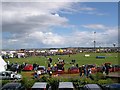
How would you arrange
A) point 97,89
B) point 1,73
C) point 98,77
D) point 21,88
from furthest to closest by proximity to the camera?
point 1,73 < point 98,77 < point 21,88 < point 97,89

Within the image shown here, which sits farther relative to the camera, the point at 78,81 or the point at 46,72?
the point at 46,72

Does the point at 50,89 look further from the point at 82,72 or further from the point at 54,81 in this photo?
the point at 82,72

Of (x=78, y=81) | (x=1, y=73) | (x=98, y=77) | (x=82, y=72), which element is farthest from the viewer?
(x=82, y=72)

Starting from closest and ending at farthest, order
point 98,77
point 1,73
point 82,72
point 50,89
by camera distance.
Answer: point 50,89
point 98,77
point 1,73
point 82,72

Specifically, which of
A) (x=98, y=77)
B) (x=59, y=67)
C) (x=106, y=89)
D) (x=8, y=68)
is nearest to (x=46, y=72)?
(x=59, y=67)

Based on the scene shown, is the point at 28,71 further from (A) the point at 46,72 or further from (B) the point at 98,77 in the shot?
(B) the point at 98,77

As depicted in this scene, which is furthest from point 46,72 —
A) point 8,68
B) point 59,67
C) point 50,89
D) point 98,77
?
point 50,89

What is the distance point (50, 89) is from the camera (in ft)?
64.8

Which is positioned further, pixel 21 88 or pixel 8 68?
pixel 8 68

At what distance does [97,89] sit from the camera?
53.9ft

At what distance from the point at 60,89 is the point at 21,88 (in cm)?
294

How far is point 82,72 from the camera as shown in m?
32.8

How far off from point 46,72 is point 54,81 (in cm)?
1249

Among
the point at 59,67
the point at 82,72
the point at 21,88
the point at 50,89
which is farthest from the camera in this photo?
the point at 59,67
